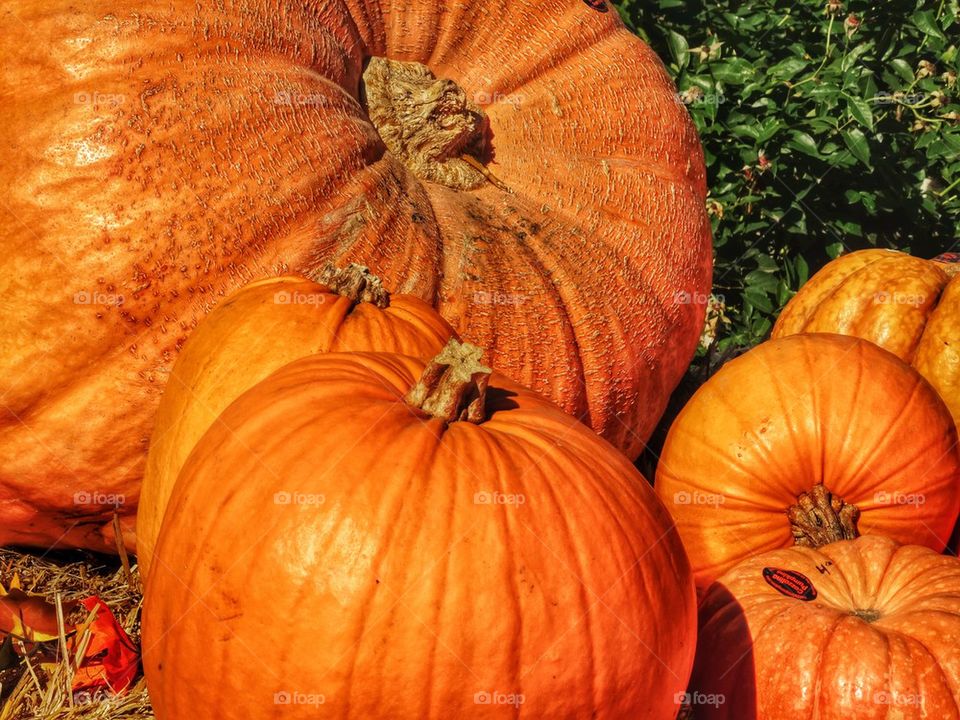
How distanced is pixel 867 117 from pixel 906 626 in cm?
300

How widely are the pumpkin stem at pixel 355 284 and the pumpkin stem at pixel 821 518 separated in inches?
48.0

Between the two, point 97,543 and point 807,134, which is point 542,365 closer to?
point 97,543

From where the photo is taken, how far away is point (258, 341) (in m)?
2.26

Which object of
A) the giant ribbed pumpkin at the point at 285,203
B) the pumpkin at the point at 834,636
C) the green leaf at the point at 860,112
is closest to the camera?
the pumpkin at the point at 834,636

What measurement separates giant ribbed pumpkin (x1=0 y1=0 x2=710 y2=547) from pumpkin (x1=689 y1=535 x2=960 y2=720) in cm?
99

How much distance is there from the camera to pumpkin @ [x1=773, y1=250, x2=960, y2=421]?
10.5ft

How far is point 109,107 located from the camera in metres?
2.51

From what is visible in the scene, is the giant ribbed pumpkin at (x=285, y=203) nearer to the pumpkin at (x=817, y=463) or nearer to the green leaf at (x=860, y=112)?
the pumpkin at (x=817, y=463)

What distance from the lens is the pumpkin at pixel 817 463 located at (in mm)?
→ 2596

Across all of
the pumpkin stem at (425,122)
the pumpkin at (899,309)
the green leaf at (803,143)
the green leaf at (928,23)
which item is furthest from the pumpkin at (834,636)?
the green leaf at (928,23)

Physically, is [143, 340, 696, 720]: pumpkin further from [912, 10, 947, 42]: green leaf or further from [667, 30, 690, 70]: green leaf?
[912, 10, 947, 42]: green leaf

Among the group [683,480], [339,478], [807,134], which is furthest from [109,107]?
[807,134]

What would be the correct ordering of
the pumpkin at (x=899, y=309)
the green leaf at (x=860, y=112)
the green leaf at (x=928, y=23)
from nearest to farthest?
the pumpkin at (x=899, y=309) → the green leaf at (x=860, y=112) → the green leaf at (x=928, y=23)

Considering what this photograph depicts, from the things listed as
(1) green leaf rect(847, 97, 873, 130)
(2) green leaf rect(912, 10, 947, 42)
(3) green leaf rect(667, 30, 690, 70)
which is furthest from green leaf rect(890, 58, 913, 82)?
(3) green leaf rect(667, 30, 690, 70)
